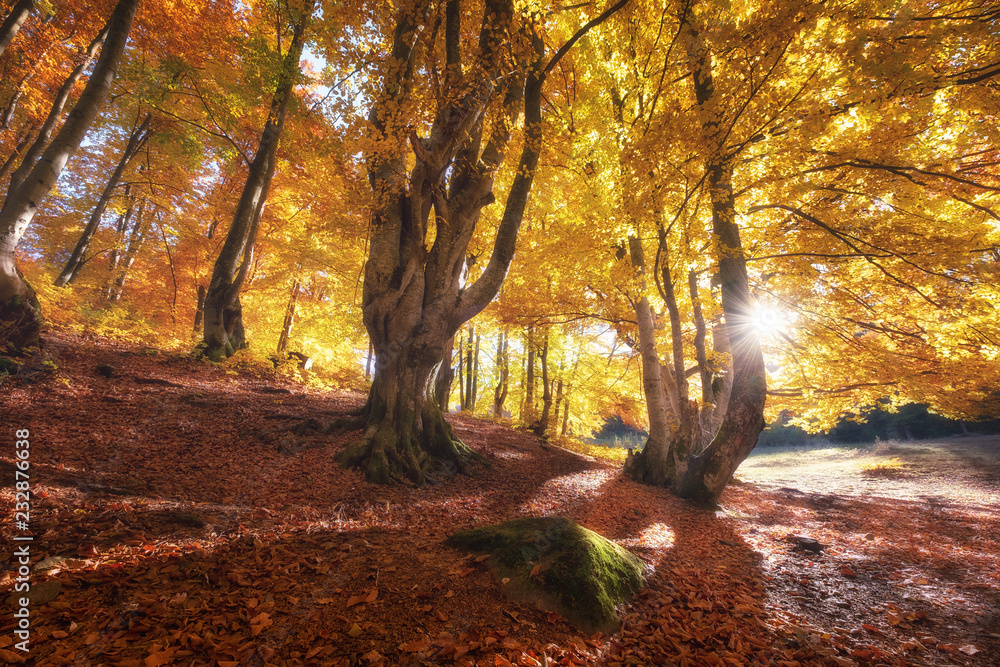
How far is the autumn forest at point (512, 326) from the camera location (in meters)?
2.31

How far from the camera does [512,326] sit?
10.9 meters

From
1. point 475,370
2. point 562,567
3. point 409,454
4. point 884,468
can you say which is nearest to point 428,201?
point 409,454

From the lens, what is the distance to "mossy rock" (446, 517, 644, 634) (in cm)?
239

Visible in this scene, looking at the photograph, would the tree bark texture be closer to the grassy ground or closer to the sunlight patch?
the sunlight patch

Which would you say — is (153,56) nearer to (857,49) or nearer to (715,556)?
(857,49)

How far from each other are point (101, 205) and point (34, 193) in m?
7.30

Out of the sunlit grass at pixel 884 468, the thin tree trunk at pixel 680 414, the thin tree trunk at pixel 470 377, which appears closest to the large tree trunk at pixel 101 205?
the thin tree trunk at pixel 470 377

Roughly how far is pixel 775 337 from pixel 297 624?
36.1 feet

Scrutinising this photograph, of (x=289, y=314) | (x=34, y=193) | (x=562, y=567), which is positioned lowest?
(x=562, y=567)

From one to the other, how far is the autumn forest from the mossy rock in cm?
3

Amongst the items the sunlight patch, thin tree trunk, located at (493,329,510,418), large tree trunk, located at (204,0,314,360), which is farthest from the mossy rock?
thin tree trunk, located at (493,329,510,418)

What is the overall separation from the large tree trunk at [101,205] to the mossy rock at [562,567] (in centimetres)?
1355

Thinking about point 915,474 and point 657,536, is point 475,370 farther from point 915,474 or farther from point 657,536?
point 915,474

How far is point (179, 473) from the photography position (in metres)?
3.97
